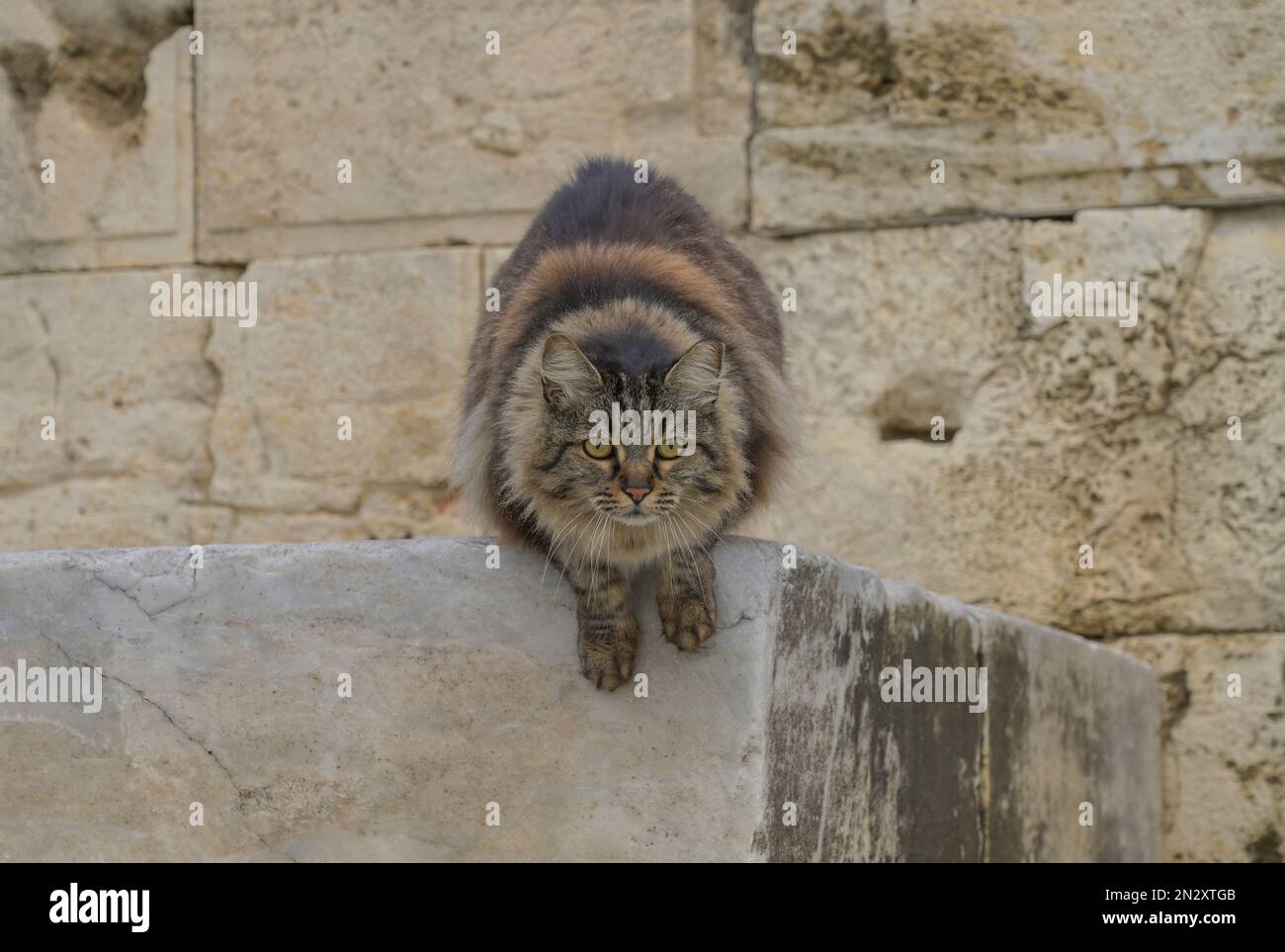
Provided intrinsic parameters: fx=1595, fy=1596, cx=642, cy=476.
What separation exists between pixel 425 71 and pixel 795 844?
4.11 m

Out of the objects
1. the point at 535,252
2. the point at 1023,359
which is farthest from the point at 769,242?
the point at 535,252

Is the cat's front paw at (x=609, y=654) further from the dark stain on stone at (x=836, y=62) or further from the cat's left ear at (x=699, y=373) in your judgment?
the dark stain on stone at (x=836, y=62)

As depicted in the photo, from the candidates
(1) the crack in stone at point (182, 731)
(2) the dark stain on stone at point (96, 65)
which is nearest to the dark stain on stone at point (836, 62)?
(2) the dark stain on stone at point (96, 65)

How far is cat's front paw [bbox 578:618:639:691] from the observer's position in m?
3.30

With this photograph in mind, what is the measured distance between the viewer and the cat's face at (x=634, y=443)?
3266 mm

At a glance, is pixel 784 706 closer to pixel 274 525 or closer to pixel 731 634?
pixel 731 634

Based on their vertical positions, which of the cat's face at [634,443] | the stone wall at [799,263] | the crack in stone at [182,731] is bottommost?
the crack in stone at [182,731]

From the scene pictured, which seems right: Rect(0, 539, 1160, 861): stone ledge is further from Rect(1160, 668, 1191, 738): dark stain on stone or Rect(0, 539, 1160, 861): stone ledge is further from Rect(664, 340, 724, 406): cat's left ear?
Rect(1160, 668, 1191, 738): dark stain on stone

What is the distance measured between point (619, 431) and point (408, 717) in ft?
2.54

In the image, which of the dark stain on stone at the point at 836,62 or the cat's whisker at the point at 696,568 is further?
the dark stain on stone at the point at 836,62

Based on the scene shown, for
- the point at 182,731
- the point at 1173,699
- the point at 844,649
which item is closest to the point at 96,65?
the point at 182,731

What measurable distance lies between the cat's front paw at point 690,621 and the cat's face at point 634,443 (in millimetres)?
157

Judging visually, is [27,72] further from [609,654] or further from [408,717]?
[609,654]

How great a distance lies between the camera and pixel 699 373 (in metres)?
3.38
